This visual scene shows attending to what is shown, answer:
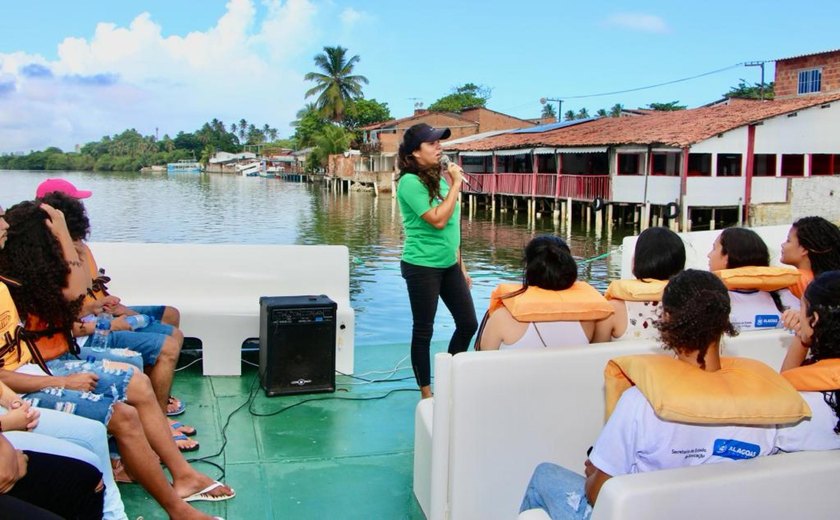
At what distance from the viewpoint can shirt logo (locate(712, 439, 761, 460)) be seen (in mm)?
1814

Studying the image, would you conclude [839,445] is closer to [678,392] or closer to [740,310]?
[678,392]

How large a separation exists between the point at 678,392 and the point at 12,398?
6.34 feet

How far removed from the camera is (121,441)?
8.50 ft

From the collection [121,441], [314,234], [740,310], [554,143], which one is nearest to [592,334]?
[740,310]

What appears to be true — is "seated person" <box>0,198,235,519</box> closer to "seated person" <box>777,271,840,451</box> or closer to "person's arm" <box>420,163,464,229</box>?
"person's arm" <box>420,163,464,229</box>

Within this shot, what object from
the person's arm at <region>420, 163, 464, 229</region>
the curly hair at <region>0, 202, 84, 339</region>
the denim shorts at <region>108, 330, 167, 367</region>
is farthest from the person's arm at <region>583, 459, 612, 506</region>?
the denim shorts at <region>108, 330, 167, 367</region>

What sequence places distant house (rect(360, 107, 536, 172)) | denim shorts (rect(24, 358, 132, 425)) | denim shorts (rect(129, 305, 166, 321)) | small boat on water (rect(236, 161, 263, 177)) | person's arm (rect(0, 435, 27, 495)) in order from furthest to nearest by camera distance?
1. small boat on water (rect(236, 161, 263, 177))
2. distant house (rect(360, 107, 536, 172))
3. denim shorts (rect(129, 305, 166, 321))
4. denim shorts (rect(24, 358, 132, 425))
5. person's arm (rect(0, 435, 27, 495))

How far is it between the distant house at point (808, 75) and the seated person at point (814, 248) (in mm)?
32612

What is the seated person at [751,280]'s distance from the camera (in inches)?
119

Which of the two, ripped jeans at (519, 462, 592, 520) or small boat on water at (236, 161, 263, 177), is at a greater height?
small boat on water at (236, 161, 263, 177)

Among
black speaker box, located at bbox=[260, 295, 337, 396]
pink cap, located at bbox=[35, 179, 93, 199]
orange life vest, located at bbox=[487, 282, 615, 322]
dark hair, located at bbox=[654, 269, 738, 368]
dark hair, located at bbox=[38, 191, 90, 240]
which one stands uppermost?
pink cap, located at bbox=[35, 179, 93, 199]

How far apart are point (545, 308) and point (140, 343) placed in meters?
1.95

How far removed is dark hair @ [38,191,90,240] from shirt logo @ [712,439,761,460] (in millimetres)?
3035

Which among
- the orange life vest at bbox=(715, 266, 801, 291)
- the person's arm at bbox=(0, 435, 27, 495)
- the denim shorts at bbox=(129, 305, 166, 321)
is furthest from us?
the denim shorts at bbox=(129, 305, 166, 321)
